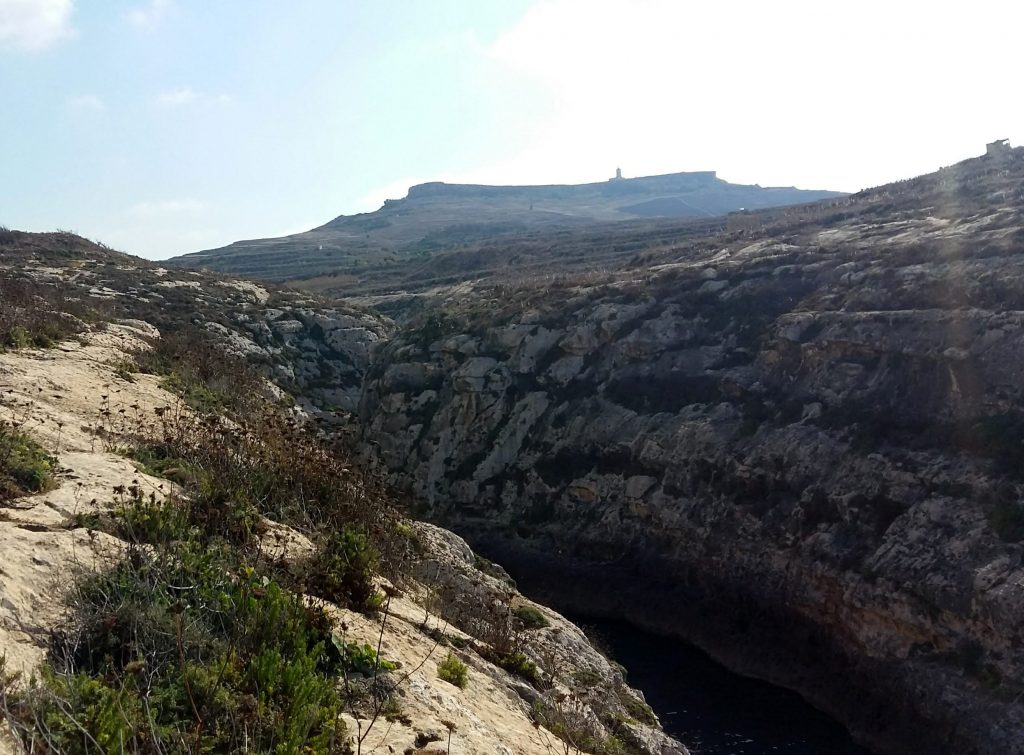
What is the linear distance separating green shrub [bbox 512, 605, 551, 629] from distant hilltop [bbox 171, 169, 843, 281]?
8208cm

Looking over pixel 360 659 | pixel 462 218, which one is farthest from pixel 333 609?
pixel 462 218

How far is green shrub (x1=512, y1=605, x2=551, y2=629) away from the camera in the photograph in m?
14.0

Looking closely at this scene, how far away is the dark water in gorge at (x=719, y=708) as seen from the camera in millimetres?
17984

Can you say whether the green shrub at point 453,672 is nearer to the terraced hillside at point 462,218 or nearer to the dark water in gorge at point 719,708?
the dark water in gorge at point 719,708

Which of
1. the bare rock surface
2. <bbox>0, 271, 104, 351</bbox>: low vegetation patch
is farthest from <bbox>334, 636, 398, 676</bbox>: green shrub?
<bbox>0, 271, 104, 351</bbox>: low vegetation patch

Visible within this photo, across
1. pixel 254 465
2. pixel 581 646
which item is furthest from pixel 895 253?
pixel 254 465

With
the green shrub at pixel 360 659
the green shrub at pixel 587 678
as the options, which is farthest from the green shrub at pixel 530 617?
the green shrub at pixel 360 659

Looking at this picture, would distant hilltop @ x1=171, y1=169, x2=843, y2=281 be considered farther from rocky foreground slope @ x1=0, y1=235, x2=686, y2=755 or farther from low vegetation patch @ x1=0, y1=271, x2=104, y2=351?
rocky foreground slope @ x1=0, y1=235, x2=686, y2=755

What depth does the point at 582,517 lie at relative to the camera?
29734 millimetres

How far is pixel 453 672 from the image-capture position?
329 inches

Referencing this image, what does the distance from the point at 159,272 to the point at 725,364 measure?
44.7 meters

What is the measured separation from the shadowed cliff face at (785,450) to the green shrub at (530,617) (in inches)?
361

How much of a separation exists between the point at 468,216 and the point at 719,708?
482 feet

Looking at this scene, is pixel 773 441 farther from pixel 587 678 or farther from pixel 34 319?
pixel 34 319
